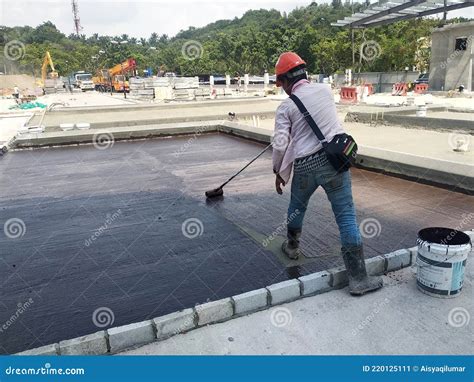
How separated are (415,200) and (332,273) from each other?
9.92 ft

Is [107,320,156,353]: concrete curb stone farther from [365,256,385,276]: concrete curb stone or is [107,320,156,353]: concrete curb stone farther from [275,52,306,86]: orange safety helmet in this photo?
[275,52,306,86]: orange safety helmet

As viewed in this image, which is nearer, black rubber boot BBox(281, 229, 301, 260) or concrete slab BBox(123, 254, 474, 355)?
concrete slab BBox(123, 254, 474, 355)

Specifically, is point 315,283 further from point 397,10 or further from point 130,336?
point 397,10

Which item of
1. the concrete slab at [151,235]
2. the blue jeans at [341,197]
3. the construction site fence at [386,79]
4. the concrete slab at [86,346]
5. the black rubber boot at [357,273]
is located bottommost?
the concrete slab at [151,235]

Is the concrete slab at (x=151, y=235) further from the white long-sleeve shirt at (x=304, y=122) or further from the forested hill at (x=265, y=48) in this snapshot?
the forested hill at (x=265, y=48)

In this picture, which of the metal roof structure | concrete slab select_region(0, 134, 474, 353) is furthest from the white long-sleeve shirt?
the metal roof structure

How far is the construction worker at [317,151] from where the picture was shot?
126 inches

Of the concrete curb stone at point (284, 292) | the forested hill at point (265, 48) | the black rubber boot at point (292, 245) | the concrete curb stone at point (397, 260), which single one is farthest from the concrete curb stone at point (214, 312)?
the forested hill at point (265, 48)

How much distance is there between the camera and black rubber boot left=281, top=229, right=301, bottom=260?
394cm

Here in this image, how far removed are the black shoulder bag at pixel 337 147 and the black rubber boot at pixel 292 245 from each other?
0.97 metres

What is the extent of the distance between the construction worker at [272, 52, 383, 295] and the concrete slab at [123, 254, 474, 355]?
249 millimetres

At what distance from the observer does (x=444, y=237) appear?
3.12 meters

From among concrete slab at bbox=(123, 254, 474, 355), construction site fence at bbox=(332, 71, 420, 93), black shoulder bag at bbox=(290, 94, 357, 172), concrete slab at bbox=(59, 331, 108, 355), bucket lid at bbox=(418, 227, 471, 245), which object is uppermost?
construction site fence at bbox=(332, 71, 420, 93)

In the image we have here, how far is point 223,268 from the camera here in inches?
156
